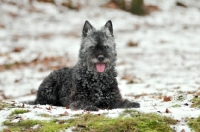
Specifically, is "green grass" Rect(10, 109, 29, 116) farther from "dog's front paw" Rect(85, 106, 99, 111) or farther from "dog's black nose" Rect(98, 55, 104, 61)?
"dog's black nose" Rect(98, 55, 104, 61)

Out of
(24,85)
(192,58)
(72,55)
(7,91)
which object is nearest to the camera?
(7,91)

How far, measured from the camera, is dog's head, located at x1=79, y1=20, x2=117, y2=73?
7480 millimetres

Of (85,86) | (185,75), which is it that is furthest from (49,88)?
(185,75)

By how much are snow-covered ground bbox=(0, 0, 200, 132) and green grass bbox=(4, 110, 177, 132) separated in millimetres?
245

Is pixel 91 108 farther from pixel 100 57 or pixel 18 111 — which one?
pixel 18 111

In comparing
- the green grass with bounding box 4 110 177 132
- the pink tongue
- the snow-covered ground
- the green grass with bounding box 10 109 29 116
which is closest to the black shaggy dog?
the pink tongue

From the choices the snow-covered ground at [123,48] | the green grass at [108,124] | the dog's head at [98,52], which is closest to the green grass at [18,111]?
the snow-covered ground at [123,48]

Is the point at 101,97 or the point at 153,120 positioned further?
the point at 101,97

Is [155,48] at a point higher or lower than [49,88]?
Result: higher

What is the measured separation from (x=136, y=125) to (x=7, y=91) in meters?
8.39

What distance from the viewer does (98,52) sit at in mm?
7488

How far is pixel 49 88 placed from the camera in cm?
886

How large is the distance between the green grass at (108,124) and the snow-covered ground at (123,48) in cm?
24

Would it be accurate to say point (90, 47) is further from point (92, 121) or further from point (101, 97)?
point (92, 121)
